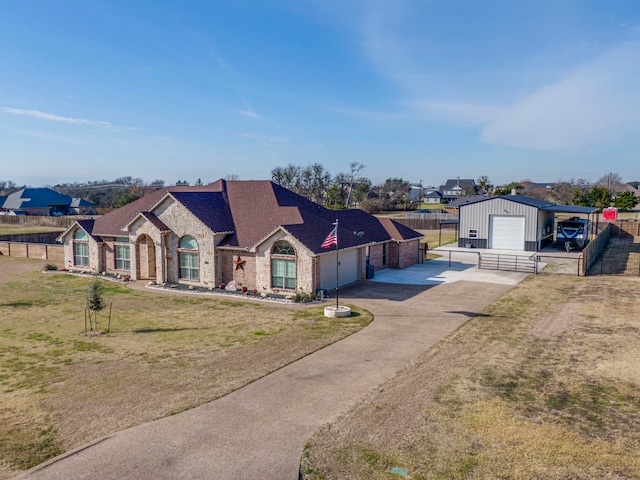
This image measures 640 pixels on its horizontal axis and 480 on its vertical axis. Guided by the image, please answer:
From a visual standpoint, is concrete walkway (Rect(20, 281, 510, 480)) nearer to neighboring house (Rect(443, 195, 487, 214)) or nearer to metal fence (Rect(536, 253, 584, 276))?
metal fence (Rect(536, 253, 584, 276))

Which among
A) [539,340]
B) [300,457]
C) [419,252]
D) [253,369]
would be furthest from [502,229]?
[300,457]

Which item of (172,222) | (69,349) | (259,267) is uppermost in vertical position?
(172,222)

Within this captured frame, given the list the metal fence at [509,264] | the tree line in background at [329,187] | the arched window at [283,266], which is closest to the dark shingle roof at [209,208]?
the arched window at [283,266]

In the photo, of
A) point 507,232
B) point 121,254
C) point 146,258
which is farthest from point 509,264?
point 121,254

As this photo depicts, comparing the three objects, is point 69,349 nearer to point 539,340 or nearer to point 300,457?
point 300,457

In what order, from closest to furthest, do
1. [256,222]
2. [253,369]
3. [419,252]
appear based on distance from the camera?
1. [253,369]
2. [256,222]
3. [419,252]

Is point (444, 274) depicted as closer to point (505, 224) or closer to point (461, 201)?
point (505, 224)

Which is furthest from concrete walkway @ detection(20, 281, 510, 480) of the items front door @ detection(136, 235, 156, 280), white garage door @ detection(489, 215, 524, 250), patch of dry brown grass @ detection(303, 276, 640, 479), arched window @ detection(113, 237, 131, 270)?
white garage door @ detection(489, 215, 524, 250)
